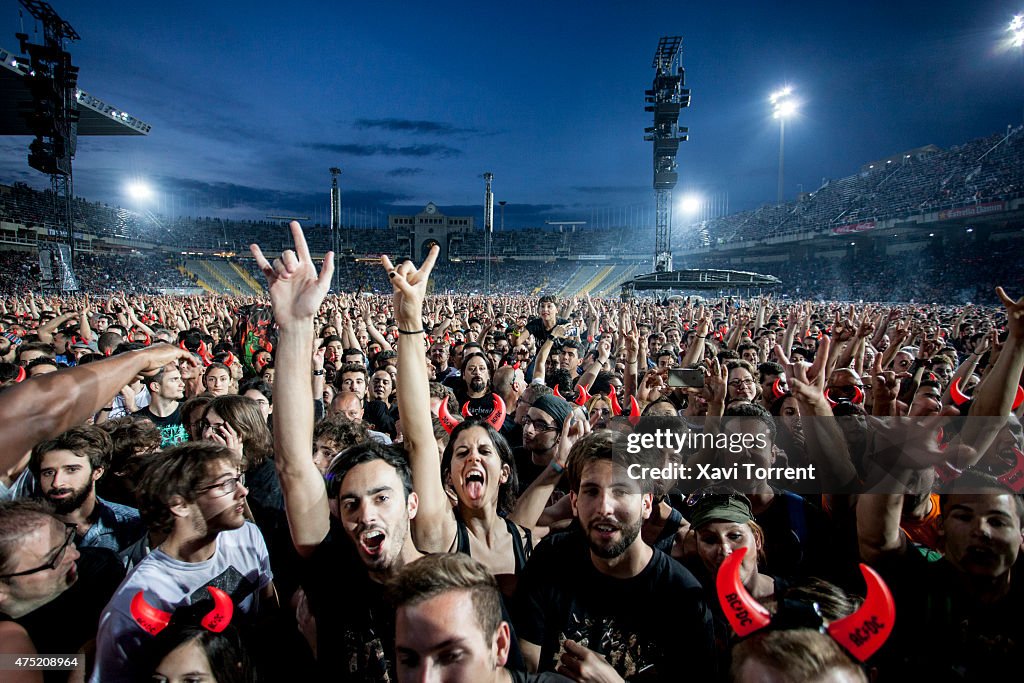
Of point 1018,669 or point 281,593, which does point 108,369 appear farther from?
point 1018,669

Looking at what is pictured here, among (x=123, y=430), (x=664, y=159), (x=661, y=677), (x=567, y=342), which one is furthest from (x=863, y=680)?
(x=664, y=159)

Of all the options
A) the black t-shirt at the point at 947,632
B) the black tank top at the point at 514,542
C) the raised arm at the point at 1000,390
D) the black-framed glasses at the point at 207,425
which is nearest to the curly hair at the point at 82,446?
the black-framed glasses at the point at 207,425

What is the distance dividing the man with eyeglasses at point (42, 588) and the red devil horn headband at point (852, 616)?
231cm

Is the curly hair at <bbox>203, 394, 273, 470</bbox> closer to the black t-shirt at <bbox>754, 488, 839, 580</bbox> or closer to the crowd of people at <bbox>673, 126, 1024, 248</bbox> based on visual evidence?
the black t-shirt at <bbox>754, 488, 839, 580</bbox>

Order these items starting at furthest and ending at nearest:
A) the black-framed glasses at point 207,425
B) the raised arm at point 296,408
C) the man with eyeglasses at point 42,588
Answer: the black-framed glasses at point 207,425
the raised arm at point 296,408
the man with eyeglasses at point 42,588

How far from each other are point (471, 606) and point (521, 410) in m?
3.01

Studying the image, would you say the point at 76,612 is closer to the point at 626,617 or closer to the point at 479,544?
the point at 479,544

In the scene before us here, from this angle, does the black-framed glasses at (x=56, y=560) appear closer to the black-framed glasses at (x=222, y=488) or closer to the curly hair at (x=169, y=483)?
the curly hair at (x=169, y=483)

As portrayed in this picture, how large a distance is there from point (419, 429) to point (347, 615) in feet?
2.46

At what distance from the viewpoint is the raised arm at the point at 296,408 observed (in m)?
1.96

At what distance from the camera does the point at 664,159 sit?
35.8m

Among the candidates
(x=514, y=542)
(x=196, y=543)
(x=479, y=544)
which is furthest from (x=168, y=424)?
(x=514, y=542)

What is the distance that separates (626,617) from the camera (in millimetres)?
1896

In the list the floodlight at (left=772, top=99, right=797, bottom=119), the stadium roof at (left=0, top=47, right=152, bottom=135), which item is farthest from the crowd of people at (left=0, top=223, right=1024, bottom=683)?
the floodlight at (left=772, top=99, right=797, bottom=119)
